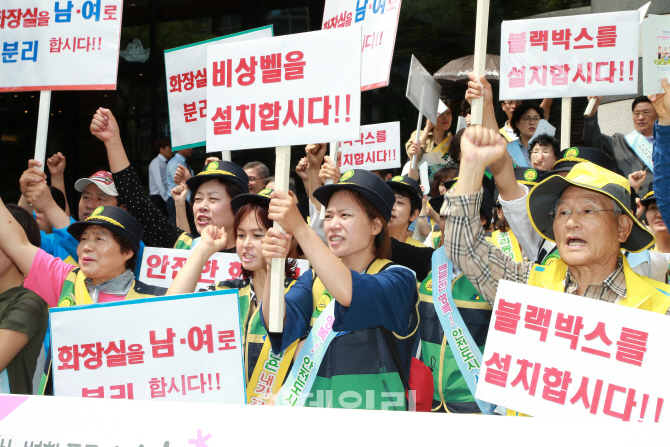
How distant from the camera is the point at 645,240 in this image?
2742mm

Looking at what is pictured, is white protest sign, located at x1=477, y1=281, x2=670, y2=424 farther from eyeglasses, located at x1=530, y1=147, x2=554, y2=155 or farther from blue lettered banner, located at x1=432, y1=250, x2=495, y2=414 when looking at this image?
eyeglasses, located at x1=530, y1=147, x2=554, y2=155

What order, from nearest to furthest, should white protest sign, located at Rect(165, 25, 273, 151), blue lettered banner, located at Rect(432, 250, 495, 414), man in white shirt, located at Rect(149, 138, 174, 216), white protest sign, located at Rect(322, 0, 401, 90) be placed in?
blue lettered banner, located at Rect(432, 250, 495, 414) < white protest sign, located at Rect(322, 0, 401, 90) < white protest sign, located at Rect(165, 25, 273, 151) < man in white shirt, located at Rect(149, 138, 174, 216)

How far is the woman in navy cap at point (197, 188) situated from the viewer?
4250 millimetres

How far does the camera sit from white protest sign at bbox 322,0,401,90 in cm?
462

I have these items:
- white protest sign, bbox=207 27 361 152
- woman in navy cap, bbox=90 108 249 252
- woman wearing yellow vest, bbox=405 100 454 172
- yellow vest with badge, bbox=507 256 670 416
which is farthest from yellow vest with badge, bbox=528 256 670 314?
woman wearing yellow vest, bbox=405 100 454 172

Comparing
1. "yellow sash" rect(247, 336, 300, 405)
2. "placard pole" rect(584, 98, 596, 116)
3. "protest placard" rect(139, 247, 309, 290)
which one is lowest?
"yellow sash" rect(247, 336, 300, 405)

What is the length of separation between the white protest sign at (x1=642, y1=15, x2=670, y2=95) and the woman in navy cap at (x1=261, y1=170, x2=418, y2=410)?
205 cm

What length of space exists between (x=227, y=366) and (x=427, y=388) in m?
0.89

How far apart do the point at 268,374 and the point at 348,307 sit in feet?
2.11

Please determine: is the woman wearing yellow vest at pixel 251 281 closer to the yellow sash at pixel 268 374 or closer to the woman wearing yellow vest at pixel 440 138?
the yellow sash at pixel 268 374

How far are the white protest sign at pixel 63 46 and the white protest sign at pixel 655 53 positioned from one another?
3390 mm

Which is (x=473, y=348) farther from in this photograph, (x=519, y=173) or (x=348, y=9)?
(x=348, y=9)

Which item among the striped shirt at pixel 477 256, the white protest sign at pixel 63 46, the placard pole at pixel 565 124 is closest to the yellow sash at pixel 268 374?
the striped shirt at pixel 477 256

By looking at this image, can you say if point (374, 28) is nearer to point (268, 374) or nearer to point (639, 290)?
point (268, 374)
